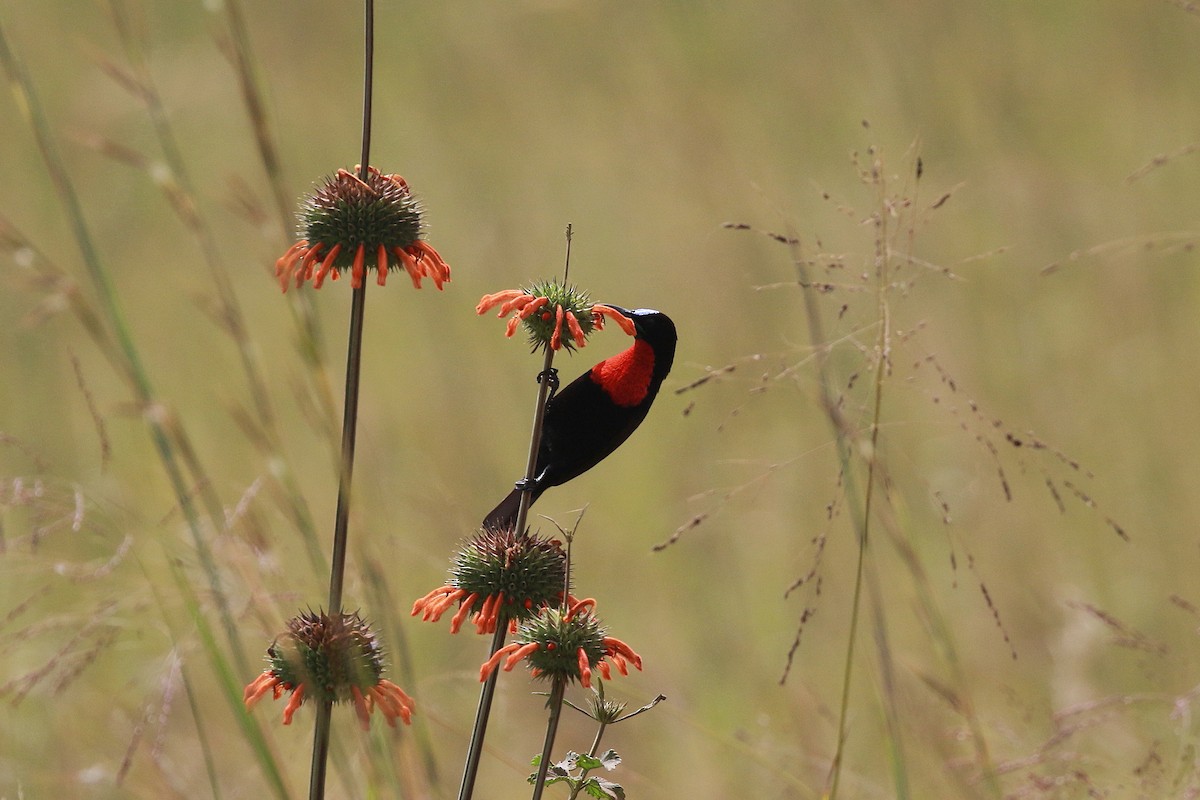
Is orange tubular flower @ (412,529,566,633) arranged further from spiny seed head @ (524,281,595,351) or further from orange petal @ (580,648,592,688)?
spiny seed head @ (524,281,595,351)

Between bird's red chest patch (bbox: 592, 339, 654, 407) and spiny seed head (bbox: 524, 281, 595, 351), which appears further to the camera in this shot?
bird's red chest patch (bbox: 592, 339, 654, 407)

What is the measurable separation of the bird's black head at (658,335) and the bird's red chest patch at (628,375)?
0.4 inches

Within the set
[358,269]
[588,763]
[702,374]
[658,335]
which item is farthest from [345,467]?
[702,374]

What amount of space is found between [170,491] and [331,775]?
→ 202cm

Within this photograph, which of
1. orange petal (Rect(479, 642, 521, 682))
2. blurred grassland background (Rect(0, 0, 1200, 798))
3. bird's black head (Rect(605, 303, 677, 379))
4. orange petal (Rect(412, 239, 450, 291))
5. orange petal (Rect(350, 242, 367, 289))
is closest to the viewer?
orange petal (Rect(479, 642, 521, 682))

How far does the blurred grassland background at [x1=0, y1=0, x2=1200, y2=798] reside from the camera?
4.09 m

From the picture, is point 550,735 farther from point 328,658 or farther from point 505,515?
point 505,515

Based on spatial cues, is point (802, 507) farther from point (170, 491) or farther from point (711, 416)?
point (170, 491)

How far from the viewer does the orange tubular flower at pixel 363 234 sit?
1729mm

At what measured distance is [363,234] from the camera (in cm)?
174

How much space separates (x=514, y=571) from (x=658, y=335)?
454mm

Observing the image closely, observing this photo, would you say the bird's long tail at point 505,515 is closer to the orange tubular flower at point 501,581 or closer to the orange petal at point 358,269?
the orange tubular flower at point 501,581

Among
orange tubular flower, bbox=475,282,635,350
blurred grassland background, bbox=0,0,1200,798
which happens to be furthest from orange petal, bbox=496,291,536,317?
blurred grassland background, bbox=0,0,1200,798

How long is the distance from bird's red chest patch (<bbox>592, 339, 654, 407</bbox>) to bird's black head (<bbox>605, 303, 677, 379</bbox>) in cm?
1
